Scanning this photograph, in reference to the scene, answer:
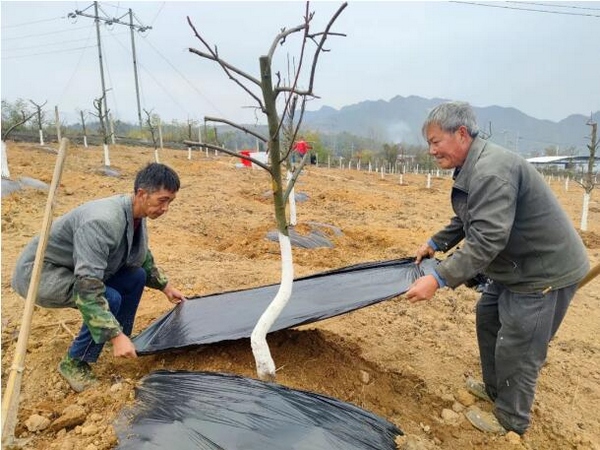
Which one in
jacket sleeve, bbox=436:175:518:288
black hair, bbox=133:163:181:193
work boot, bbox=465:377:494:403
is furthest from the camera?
work boot, bbox=465:377:494:403

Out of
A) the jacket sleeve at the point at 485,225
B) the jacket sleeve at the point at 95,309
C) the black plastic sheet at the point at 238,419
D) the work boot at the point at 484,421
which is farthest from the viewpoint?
the work boot at the point at 484,421

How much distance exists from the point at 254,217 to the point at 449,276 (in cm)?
752

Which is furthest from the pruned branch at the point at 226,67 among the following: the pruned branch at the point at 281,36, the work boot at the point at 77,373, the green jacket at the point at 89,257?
the work boot at the point at 77,373

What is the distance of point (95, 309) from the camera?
80.4 inches

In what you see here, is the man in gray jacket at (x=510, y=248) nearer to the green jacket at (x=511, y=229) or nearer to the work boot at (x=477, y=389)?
the green jacket at (x=511, y=229)

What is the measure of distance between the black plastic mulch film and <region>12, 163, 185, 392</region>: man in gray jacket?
31cm

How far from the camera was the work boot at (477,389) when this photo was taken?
2613 millimetres

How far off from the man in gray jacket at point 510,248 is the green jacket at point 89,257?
4.92 feet

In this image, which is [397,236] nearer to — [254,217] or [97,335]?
[254,217]

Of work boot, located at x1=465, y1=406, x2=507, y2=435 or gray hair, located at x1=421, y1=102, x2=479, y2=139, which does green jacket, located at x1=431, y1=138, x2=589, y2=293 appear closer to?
gray hair, located at x1=421, y1=102, x2=479, y2=139

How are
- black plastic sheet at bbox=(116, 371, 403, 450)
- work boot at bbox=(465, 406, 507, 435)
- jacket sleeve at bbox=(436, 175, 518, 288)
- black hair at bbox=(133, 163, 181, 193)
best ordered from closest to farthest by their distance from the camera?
black plastic sheet at bbox=(116, 371, 403, 450)
jacket sleeve at bbox=(436, 175, 518, 288)
black hair at bbox=(133, 163, 181, 193)
work boot at bbox=(465, 406, 507, 435)

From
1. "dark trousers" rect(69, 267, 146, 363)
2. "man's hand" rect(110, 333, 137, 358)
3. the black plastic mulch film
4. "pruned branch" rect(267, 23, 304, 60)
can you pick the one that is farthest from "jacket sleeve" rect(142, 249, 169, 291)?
"pruned branch" rect(267, 23, 304, 60)

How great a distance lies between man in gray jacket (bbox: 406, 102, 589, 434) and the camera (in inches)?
75.7

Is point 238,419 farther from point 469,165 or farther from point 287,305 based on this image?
point 469,165
